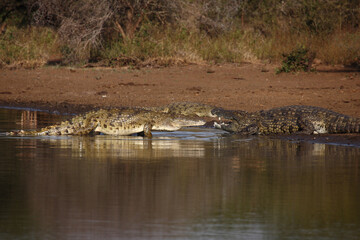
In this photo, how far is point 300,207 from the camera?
232 inches

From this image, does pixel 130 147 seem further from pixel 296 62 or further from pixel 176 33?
pixel 176 33

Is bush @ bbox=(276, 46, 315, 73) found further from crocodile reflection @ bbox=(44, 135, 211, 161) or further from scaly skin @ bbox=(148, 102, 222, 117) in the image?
crocodile reflection @ bbox=(44, 135, 211, 161)

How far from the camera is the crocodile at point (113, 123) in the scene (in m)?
10.8

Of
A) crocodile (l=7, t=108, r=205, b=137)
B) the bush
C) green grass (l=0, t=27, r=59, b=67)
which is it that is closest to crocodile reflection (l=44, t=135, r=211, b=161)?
crocodile (l=7, t=108, r=205, b=137)

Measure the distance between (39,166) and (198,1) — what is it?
17388mm

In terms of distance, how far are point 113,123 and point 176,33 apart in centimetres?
1179

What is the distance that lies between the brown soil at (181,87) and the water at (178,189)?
482 centimetres

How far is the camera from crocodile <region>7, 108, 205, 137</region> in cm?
1084

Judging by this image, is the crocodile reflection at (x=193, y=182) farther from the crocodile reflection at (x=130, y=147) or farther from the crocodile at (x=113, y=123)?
the crocodile at (x=113, y=123)

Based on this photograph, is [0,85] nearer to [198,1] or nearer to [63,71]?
[63,71]

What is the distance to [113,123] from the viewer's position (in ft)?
35.6

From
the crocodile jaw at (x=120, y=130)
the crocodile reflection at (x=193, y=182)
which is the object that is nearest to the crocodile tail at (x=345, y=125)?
the crocodile reflection at (x=193, y=182)

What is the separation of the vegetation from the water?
11021 mm

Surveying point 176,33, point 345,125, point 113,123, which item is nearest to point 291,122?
point 345,125
